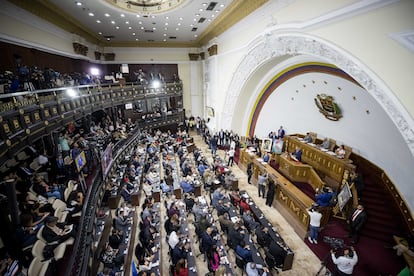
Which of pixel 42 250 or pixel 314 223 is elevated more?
pixel 42 250

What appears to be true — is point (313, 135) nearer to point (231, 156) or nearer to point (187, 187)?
point (231, 156)

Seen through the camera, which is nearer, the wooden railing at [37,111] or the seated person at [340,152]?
the wooden railing at [37,111]

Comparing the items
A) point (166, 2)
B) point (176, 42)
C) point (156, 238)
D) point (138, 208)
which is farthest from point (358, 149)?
point (176, 42)

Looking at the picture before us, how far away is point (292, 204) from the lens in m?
7.54

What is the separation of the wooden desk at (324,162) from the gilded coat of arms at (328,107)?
1.77m

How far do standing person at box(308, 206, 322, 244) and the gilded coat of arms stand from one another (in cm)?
532

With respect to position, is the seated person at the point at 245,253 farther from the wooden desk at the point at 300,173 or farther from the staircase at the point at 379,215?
the wooden desk at the point at 300,173

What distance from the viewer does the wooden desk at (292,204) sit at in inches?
271

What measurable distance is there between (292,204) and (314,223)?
1.29m

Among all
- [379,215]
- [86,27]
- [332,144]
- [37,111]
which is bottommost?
[379,215]

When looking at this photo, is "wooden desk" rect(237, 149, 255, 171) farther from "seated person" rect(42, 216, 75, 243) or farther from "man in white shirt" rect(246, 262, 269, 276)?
"seated person" rect(42, 216, 75, 243)

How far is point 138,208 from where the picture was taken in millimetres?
8812

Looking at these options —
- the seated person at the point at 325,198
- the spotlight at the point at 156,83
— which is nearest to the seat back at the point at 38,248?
the seated person at the point at 325,198

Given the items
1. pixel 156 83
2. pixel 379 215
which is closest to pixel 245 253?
pixel 379 215
